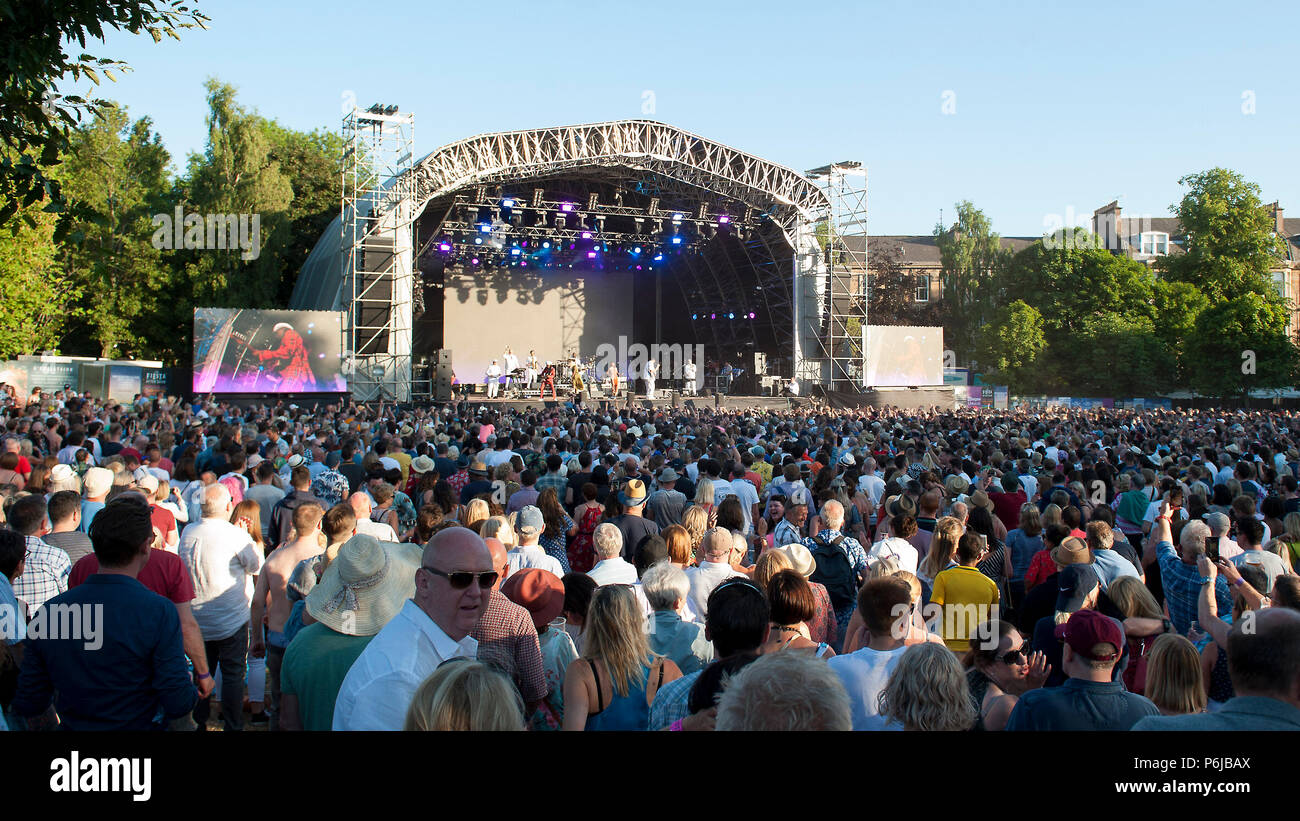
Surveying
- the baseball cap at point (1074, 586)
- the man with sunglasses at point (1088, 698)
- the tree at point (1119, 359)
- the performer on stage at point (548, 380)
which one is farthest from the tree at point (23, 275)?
the tree at point (1119, 359)

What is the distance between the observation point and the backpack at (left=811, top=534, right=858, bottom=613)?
531 centimetres

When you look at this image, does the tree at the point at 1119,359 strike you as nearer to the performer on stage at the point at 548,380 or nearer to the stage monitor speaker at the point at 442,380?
the performer on stage at the point at 548,380

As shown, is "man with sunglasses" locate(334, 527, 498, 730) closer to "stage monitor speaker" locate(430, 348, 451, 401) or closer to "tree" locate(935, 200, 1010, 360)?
"stage monitor speaker" locate(430, 348, 451, 401)

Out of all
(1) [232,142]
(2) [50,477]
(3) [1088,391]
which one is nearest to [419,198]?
A: (1) [232,142]

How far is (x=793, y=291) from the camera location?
29125 mm

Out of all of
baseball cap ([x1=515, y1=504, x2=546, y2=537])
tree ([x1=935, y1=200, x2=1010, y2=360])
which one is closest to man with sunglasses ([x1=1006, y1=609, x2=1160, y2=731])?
baseball cap ([x1=515, y1=504, x2=546, y2=537])

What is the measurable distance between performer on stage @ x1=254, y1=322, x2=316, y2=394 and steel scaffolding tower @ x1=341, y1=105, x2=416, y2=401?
1.01 meters

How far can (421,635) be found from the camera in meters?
2.69

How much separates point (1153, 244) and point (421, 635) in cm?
6523

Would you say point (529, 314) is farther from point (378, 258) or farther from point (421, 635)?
point (421, 635)

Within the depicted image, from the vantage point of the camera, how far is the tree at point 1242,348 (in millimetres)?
41906

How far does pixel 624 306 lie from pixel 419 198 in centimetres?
1251

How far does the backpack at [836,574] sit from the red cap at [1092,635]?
7.95ft
